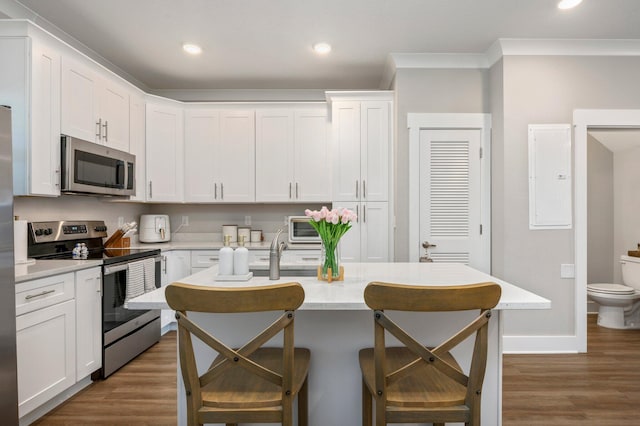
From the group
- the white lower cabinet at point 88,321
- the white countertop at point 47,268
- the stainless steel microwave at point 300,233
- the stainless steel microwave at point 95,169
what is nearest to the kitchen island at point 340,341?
the white countertop at point 47,268

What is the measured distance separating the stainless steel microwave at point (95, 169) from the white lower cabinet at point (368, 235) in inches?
81.8

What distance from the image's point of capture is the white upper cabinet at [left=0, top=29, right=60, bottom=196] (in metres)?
2.48

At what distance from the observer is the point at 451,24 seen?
3.05 meters

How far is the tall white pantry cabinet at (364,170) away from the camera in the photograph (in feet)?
12.8

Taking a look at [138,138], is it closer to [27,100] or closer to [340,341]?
[27,100]

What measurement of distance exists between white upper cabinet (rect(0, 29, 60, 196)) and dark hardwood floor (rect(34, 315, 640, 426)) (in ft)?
4.89

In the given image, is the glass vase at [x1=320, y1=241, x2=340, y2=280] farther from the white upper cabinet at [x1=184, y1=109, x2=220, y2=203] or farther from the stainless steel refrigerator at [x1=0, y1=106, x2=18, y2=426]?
the white upper cabinet at [x1=184, y1=109, x2=220, y2=203]

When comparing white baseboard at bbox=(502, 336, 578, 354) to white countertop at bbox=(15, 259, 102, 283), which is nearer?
white countertop at bbox=(15, 259, 102, 283)

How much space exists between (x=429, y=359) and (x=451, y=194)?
266 cm

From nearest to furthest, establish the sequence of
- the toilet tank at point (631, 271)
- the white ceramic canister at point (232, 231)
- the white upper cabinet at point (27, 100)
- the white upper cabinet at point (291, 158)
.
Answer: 1. the white upper cabinet at point (27, 100)
2. the toilet tank at point (631, 271)
3. the white upper cabinet at point (291, 158)
4. the white ceramic canister at point (232, 231)

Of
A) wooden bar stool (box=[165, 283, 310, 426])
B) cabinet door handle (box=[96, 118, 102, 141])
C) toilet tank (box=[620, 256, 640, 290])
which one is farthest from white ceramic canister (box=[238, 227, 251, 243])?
toilet tank (box=[620, 256, 640, 290])

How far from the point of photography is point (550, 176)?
336 centimetres

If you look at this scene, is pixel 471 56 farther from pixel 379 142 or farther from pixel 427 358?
pixel 427 358

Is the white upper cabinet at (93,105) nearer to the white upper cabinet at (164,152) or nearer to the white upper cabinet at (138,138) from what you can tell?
the white upper cabinet at (138,138)
